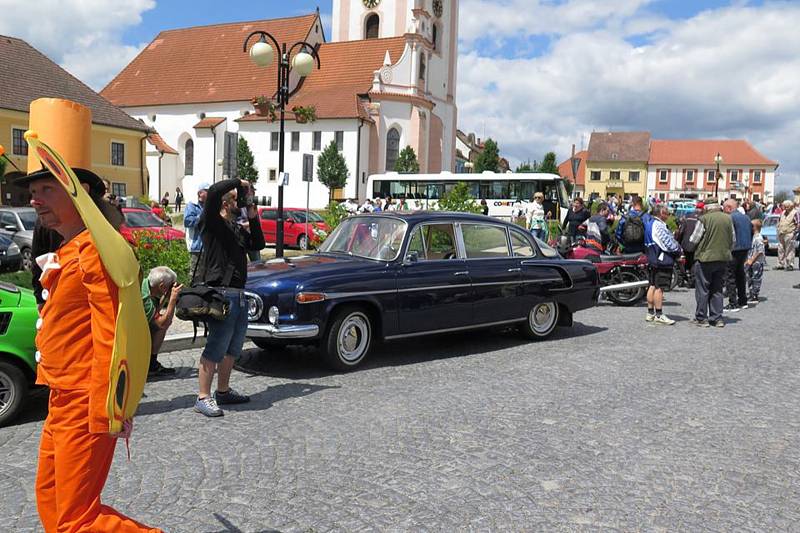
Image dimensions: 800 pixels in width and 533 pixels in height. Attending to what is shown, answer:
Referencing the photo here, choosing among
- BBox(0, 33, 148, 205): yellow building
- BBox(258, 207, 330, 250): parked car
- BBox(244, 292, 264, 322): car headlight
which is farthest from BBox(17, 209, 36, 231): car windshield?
BBox(0, 33, 148, 205): yellow building

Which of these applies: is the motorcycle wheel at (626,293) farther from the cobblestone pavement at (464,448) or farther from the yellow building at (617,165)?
the yellow building at (617,165)

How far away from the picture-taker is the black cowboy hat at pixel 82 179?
2504 mm

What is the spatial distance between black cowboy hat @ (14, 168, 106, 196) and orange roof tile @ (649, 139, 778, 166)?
338ft

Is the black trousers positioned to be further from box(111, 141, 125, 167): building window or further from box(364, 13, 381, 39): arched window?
box(364, 13, 381, 39): arched window

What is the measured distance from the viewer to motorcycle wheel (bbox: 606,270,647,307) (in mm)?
12695

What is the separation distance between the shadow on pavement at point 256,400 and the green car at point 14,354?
0.88 meters

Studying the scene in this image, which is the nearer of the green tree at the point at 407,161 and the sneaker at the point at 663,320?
the sneaker at the point at 663,320

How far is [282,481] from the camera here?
4.30 meters

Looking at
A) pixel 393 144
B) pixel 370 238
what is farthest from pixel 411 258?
pixel 393 144

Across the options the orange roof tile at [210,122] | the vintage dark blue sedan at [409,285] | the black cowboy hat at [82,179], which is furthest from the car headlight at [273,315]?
the orange roof tile at [210,122]

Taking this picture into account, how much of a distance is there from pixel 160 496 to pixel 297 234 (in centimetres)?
2021

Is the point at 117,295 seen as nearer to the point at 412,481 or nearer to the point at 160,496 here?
the point at 160,496

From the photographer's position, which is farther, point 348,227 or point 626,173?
point 626,173

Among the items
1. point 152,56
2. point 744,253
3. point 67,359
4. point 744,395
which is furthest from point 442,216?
point 152,56
